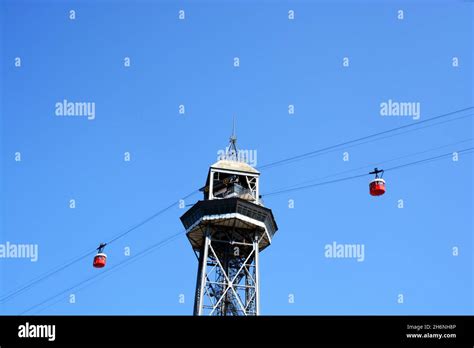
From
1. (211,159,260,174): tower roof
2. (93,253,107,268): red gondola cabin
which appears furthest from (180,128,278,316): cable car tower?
(93,253,107,268): red gondola cabin

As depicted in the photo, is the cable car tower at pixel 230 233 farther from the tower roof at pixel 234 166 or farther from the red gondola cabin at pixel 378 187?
the red gondola cabin at pixel 378 187

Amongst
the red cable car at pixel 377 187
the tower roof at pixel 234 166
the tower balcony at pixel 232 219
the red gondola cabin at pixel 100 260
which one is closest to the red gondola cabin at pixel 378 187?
the red cable car at pixel 377 187

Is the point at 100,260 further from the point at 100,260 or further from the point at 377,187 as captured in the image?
the point at 377,187

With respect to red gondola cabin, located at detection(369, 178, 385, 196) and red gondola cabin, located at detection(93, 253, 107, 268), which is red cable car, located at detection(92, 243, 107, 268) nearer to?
red gondola cabin, located at detection(93, 253, 107, 268)

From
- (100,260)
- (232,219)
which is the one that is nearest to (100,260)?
(100,260)
